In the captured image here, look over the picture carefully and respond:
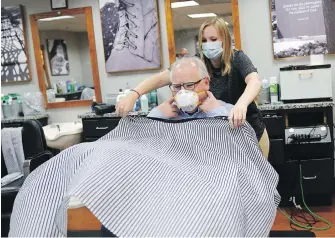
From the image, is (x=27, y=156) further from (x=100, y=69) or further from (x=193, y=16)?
(x=193, y=16)

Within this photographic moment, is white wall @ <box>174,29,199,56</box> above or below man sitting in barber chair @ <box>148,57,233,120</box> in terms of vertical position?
above

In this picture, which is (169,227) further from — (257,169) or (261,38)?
(261,38)

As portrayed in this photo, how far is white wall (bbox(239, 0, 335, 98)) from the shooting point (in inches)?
125

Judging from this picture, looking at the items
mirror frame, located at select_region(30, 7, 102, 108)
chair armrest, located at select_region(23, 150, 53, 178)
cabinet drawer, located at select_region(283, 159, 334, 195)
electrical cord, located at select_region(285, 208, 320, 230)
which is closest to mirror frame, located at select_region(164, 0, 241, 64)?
mirror frame, located at select_region(30, 7, 102, 108)

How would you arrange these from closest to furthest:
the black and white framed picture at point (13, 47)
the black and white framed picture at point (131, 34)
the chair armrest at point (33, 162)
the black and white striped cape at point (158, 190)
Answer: the black and white striped cape at point (158, 190), the chair armrest at point (33, 162), the black and white framed picture at point (131, 34), the black and white framed picture at point (13, 47)

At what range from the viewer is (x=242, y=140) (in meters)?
1.41

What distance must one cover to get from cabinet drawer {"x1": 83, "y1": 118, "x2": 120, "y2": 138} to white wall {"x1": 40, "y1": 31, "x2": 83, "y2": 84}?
0.60 m

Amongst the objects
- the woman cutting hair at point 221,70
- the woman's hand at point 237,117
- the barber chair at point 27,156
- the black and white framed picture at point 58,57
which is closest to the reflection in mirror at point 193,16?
the black and white framed picture at point 58,57

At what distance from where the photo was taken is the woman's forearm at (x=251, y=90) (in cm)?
149

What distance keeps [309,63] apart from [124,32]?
169cm

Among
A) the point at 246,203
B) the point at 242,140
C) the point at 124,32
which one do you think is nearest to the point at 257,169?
the point at 242,140

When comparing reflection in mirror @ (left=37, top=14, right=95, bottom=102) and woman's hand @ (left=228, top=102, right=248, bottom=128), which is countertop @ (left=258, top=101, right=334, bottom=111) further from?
reflection in mirror @ (left=37, top=14, right=95, bottom=102)

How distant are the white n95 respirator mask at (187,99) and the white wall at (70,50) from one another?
2323 millimetres

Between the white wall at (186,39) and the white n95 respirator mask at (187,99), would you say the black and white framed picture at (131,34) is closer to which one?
the white wall at (186,39)
